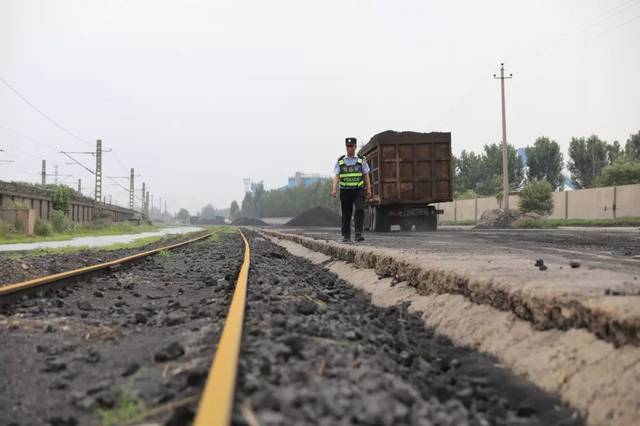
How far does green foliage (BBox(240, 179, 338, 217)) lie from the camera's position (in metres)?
110

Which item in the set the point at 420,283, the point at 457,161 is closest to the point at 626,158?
the point at 457,161

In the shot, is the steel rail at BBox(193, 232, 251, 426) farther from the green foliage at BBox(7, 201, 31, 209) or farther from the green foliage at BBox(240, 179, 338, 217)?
the green foliage at BBox(240, 179, 338, 217)

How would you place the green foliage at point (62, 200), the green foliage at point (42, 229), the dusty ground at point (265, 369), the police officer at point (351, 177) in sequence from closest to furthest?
the dusty ground at point (265, 369)
the police officer at point (351, 177)
the green foliage at point (42, 229)
the green foliage at point (62, 200)

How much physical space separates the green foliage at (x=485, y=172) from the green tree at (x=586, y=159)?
27.5ft

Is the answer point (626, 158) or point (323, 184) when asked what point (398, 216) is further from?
point (323, 184)

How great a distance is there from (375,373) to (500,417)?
0.67 meters

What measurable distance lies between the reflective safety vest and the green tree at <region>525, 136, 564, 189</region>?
75.2 metres

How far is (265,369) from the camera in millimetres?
2379

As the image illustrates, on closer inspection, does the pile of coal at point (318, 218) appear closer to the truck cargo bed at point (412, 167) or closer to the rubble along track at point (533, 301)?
the truck cargo bed at point (412, 167)

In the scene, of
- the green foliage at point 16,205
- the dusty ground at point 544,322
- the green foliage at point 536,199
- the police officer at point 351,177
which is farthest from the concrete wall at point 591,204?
the green foliage at point 16,205

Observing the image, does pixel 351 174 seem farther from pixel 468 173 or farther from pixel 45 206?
pixel 468 173

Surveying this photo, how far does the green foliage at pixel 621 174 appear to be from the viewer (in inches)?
2292

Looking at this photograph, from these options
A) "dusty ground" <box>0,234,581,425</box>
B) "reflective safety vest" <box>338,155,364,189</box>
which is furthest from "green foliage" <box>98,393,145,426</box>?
"reflective safety vest" <box>338,155,364,189</box>

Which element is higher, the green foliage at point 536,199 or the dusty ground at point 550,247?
the green foliage at point 536,199
